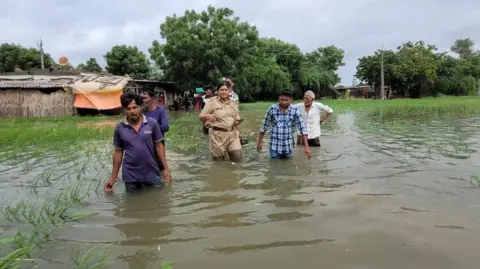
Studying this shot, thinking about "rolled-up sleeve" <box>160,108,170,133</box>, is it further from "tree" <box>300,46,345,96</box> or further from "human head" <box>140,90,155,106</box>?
"tree" <box>300,46,345,96</box>

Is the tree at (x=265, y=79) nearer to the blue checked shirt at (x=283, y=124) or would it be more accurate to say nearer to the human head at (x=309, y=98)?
the human head at (x=309, y=98)

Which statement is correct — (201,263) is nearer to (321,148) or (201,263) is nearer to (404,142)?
(321,148)

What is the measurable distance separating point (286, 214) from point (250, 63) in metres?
27.2

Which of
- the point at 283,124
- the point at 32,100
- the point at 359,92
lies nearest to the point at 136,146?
the point at 283,124

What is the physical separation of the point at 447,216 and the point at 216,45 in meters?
24.9

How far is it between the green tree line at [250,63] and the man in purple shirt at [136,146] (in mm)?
23166

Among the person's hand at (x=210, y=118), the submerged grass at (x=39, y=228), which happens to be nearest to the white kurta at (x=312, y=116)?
the person's hand at (x=210, y=118)

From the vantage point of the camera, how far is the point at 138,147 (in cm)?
432

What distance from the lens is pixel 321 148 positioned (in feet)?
27.0

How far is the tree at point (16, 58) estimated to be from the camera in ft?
116

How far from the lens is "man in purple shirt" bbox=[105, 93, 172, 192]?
432 centimetres

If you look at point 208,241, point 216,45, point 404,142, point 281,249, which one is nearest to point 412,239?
point 281,249

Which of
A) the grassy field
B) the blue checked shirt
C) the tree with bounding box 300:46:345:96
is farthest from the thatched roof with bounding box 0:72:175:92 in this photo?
the tree with bounding box 300:46:345:96

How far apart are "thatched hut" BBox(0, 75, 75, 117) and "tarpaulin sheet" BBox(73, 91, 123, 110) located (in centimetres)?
54
